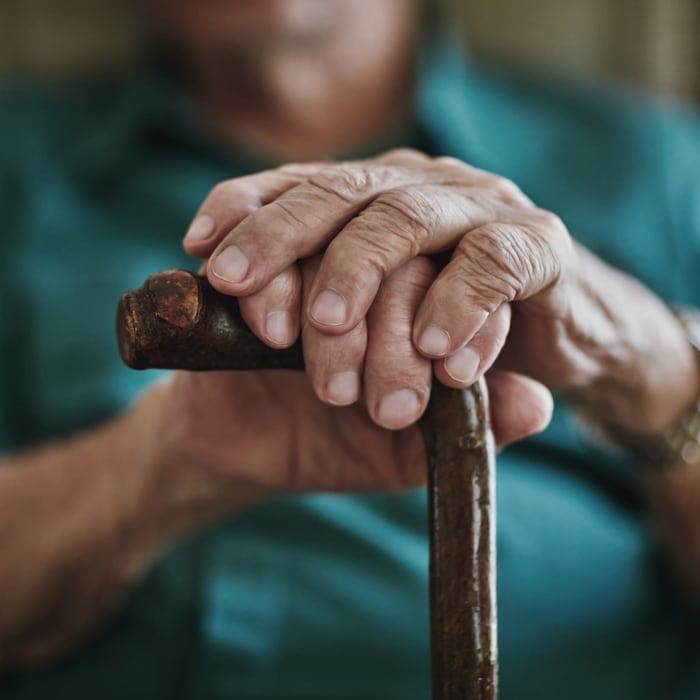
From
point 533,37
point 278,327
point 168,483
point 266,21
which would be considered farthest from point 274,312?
point 533,37

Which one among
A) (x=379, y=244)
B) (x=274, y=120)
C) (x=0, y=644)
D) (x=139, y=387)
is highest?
(x=379, y=244)

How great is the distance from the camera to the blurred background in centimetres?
128

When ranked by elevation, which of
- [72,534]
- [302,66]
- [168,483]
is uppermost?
[302,66]

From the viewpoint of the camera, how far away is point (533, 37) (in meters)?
1.31

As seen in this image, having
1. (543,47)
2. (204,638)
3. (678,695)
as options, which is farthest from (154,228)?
(678,695)

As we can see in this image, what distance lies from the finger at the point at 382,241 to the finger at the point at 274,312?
0.02 metres

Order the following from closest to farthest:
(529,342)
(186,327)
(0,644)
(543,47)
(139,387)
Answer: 1. (186,327)
2. (529,342)
3. (0,644)
4. (139,387)
5. (543,47)

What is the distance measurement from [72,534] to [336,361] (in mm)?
424

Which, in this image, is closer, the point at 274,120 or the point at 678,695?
the point at 678,695

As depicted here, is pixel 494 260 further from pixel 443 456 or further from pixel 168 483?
pixel 168 483

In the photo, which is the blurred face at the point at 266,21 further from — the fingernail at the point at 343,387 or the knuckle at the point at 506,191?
the fingernail at the point at 343,387

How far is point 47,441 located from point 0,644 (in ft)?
0.75

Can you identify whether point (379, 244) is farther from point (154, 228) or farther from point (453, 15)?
point (453, 15)

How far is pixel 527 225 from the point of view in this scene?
53 centimetres
